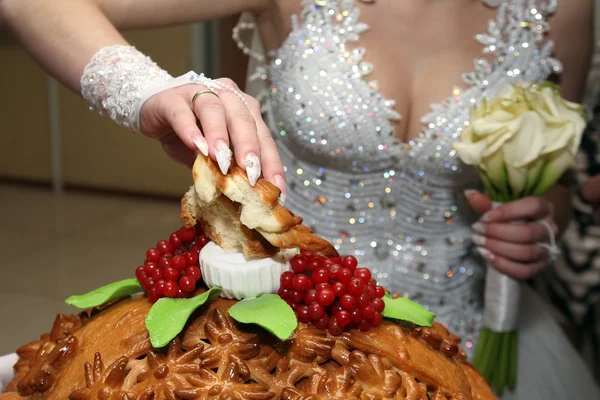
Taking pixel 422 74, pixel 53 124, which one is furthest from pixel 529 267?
pixel 53 124

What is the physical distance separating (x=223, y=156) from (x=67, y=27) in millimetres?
648

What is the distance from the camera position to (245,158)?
0.80 metres

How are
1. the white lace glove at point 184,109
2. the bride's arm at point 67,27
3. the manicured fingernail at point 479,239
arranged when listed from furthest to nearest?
the manicured fingernail at point 479,239, the bride's arm at point 67,27, the white lace glove at point 184,109

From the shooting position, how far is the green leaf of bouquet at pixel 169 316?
73cm

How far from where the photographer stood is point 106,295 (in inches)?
34.5

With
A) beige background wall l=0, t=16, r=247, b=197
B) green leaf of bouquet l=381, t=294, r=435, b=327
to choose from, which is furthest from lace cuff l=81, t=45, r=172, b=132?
beige background wall l=0, t=16, r=247, b=197

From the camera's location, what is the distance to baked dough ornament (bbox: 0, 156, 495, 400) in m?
0.72

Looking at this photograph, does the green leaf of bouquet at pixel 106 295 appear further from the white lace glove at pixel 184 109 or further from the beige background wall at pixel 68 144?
the beige background wall at pixel 68 144

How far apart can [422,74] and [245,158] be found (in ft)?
3.19

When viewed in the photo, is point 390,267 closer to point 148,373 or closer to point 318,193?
point 318,193

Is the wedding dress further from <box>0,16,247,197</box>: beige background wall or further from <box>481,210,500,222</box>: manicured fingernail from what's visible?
<box>0,16,247,197</box>: beige background wall

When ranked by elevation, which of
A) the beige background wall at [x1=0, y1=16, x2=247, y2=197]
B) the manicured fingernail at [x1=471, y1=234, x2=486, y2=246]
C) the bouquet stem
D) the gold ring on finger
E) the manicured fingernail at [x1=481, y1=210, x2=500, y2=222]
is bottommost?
the beige background wall at [x1=0, y1=16, x2=247, y2=197]

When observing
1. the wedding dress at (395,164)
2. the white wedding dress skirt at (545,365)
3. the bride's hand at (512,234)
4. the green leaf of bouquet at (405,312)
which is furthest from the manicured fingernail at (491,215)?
the green leaf of bouquet at (405,312)

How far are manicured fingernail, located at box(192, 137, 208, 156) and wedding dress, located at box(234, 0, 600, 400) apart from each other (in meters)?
0.80
